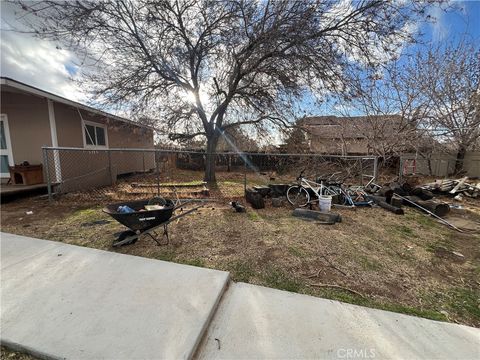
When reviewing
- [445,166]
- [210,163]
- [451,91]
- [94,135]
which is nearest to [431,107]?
[451,91]

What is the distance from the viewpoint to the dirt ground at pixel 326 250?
2.35 m

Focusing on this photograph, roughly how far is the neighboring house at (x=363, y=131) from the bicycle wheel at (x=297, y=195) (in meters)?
3.91

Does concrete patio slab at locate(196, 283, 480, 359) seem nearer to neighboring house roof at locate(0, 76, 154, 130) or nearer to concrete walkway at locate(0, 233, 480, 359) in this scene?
concrete walkway at locate(0, 233, 480, 359)

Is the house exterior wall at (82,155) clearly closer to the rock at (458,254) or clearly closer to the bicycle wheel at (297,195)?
the bicycle wheel at (297,195)

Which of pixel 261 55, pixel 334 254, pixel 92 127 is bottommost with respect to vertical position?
pixel 334 254

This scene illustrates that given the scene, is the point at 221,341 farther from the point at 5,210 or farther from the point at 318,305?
the point at 5,210

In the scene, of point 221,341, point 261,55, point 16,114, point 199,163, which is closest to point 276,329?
point 221,341

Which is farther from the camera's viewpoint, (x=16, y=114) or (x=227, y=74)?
(x=227, y=74)

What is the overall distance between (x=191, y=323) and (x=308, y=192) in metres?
4.92

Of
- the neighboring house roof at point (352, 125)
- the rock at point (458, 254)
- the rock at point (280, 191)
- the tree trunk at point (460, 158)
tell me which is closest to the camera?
the rock at point (458, 254)

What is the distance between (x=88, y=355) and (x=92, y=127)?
9133 mm

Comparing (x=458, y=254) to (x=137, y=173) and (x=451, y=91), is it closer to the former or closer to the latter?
(x=451, y=91)

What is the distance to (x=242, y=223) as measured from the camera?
449 cm

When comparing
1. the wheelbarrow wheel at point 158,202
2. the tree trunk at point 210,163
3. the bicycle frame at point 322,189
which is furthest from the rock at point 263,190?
the tree trunk at point 210,163
